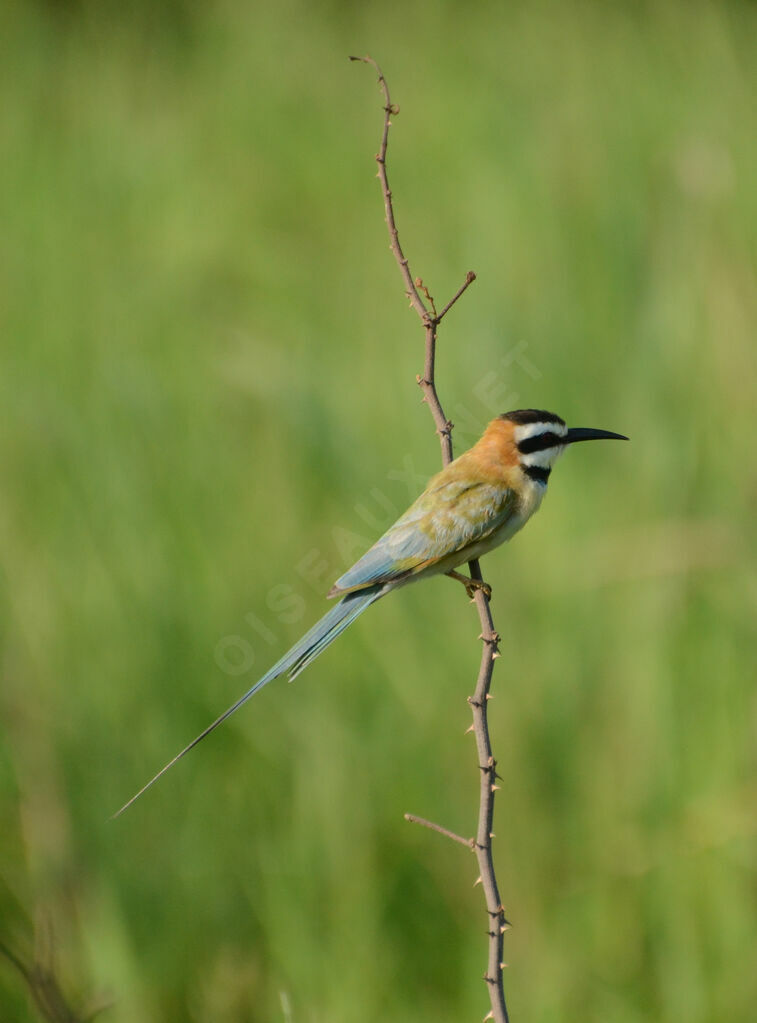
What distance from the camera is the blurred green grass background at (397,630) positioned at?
242 centimetres

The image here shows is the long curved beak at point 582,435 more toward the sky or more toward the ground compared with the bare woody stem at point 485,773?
more toward the sky

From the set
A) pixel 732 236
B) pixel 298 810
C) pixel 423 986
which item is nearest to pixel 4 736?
pixel 298 810

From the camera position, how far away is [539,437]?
2359 mm

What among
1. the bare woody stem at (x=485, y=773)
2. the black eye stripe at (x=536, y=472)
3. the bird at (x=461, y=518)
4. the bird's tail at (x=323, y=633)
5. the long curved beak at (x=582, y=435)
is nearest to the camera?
the bare woody stem at (x=485, y=773)

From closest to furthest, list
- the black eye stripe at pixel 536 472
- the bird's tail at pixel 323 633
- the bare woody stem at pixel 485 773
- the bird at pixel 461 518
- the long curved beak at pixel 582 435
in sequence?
1. the bare woody stem at pixel 485 773
2. the bird's tail at pixel 323 633
3. the bird at pixel 461 518
4. the long curved beak at pixel 582 435
5. the black eye stripe at pixel 536 472

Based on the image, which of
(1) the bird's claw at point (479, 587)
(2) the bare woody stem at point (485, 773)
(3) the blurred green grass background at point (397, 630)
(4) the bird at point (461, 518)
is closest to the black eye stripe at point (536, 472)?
(4) the bird at point (461, 518)

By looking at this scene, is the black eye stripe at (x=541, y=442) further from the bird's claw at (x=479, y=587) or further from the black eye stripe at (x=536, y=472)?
the bird's claw at (x=479, y=587)

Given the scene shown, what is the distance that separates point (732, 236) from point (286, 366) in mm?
1208

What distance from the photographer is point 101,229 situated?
4.64m

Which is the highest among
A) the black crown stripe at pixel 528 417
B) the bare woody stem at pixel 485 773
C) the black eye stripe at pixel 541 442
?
the black crown stripe at pixel 528 417

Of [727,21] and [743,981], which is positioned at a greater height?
[727,21]

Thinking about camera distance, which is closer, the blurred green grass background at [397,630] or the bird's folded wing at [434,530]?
the bird's folded wing at [434,530]

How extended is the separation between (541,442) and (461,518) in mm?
275

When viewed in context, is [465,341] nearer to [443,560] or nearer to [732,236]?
[732,236]
